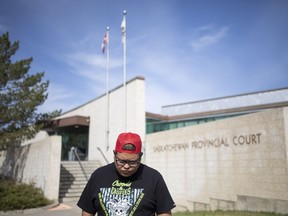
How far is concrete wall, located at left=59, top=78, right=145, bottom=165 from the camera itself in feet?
56.2

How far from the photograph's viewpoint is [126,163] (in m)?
2.63

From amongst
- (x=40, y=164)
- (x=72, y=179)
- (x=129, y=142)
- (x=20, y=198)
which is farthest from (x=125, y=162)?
(x=72, y=179)

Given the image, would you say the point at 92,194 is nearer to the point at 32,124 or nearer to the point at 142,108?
the point at 142,108

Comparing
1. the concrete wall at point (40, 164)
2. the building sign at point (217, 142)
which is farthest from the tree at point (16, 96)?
the building sign at point (217, 142)

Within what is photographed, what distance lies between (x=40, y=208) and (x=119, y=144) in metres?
11.1

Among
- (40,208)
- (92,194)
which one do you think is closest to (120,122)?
(40,208)

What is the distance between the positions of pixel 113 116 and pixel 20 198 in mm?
8332

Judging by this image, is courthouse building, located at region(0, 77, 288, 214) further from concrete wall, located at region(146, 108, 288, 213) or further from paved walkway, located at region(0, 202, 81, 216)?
paved walkway, located at region(0, 202, 81, 216)

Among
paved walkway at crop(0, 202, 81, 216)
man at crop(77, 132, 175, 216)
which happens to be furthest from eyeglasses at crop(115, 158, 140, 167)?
paved walkway at crop(0, 202, 81, 216)

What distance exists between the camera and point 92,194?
275cm

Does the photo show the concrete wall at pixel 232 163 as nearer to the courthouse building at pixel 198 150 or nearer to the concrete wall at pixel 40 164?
the courthouse building at pixel 198 150

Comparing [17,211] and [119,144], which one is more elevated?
[119,144]

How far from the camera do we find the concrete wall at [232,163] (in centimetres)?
883

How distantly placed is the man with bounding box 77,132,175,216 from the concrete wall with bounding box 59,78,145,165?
550 inches
